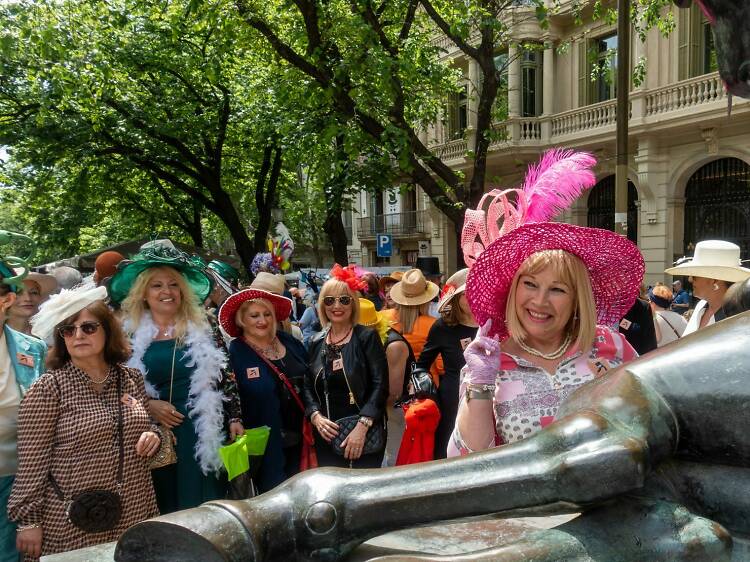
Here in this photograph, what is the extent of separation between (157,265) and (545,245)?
2468mm

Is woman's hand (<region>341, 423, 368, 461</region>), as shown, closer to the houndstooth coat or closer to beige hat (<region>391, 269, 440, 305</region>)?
the houndstooth coat

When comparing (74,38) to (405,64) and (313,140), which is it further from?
(405,64)

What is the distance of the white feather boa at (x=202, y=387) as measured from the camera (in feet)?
11.0

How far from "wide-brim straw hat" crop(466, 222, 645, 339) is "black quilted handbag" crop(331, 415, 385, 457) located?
6.32 ft

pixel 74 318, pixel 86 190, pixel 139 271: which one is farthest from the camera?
pixel 86 190

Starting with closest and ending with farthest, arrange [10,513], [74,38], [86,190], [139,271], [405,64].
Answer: [10,513]
[139,271]
[405,64]
[74,38]
[86,190]

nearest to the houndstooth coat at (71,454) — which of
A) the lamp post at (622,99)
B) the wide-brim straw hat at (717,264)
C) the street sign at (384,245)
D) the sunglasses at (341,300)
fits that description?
the sunglasses at (341,300)

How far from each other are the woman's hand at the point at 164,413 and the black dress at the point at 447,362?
1.69m

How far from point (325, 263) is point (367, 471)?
112ft

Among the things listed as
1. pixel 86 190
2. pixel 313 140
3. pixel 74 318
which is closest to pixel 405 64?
pixel 313 140

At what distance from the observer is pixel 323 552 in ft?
3.34

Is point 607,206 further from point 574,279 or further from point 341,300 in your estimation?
point 574,279

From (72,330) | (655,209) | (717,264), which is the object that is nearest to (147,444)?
(72,330)

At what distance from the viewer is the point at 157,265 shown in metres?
3.62
